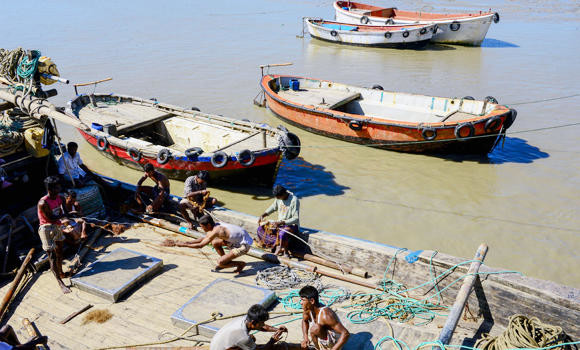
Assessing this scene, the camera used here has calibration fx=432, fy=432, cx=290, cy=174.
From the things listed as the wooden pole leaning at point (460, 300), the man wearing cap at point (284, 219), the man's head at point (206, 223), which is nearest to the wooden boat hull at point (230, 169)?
the man wearing cap at point (284, 219)

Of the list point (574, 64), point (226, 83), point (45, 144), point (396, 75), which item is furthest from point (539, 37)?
point (45, 144)

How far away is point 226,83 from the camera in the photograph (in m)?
20.3

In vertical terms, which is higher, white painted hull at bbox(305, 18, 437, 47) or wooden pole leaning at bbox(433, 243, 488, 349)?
white painted hull at bbox(305, 18, 437, 47)

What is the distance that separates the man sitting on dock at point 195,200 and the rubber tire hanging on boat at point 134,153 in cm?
357

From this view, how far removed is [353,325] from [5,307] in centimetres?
445

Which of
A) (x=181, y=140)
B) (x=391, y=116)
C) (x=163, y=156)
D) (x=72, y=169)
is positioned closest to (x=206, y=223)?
(x=72, y=169)

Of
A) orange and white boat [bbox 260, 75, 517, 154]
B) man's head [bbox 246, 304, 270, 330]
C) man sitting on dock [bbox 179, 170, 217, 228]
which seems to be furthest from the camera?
orange and white boat [bbox 260, 75, 517, 154]

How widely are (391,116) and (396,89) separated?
5.32 metres

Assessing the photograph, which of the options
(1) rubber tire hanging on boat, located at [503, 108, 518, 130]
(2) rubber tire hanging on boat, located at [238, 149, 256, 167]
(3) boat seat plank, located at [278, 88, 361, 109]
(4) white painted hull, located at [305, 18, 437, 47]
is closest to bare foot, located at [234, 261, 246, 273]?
(2) rubber tire hanging on boat, located at [238, 149, 256, 167]

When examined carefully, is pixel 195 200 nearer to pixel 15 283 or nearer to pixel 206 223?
pixel 206 223

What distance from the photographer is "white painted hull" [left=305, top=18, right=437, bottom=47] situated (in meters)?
25.3

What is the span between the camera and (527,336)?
422 cm

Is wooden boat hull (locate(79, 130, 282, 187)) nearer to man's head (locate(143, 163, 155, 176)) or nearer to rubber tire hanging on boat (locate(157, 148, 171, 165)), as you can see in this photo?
rubber tire hanging on boat (locate(157, 148, 171, 165))

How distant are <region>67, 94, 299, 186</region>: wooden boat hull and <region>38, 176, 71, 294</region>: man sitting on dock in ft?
11.6
